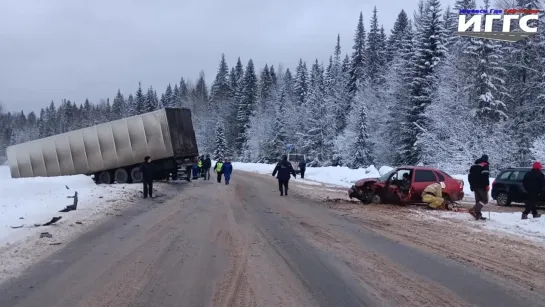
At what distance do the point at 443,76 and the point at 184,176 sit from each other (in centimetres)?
2296

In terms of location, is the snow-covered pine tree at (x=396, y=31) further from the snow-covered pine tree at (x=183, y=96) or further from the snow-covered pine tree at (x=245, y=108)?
the snow-covered pine tree at (x=183, y=96)

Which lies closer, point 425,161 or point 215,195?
point 215,195

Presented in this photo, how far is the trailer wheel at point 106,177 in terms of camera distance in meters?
29.5

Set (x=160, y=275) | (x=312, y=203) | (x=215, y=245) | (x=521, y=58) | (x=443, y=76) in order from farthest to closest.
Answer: (x=443, y=76), (x=521, y=58), (x=312, y=203), (x=215, y=245), (x=160, y=275)

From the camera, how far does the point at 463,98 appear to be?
38.4m

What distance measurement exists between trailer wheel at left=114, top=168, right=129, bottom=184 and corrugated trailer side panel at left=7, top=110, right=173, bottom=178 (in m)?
0.47

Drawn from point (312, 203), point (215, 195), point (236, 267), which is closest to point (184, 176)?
point (215, 195)

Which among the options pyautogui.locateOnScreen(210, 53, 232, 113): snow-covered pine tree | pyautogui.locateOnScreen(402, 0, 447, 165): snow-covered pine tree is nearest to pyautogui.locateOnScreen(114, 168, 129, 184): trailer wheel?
pyautogui.locateOnScreen(402, 0, 447, 165): snow-covered pine tree

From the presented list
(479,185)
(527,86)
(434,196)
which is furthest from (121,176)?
(527,86)

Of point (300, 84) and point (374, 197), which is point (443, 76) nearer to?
point (374, 197)

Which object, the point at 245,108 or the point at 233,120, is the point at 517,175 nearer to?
the point at 245,108

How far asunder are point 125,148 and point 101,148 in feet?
5.90

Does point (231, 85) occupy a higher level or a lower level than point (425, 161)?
higher

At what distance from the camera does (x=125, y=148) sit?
28609 mm
